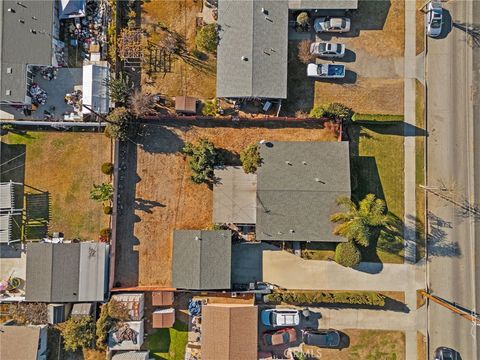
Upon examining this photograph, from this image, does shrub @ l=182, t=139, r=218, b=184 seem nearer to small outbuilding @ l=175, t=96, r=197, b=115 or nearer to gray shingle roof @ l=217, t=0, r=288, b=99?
small outbuilding @ l=175, t=96, r=197, b=115

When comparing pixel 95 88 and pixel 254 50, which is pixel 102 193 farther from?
pixel 254 50

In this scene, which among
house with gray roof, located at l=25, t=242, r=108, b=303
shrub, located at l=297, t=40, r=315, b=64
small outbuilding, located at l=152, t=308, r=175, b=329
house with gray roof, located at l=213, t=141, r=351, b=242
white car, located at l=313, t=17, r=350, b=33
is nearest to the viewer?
house with gray roof, located at l=213, t=141, r=351, b=242

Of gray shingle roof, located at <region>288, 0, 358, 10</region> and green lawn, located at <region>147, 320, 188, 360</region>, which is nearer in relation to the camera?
gray shingle roof, located at <region>288, 0, 358, 10</region>

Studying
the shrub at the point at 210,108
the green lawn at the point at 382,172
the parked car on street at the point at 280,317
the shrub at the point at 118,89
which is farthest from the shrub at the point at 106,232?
the green lawn at the point at 382,172

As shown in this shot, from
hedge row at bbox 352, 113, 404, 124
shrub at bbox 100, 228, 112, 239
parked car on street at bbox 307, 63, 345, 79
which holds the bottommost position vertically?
shrub at bbox 100, 228, 112, 239

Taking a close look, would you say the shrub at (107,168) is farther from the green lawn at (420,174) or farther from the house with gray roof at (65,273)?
the green lawn at (420,174)

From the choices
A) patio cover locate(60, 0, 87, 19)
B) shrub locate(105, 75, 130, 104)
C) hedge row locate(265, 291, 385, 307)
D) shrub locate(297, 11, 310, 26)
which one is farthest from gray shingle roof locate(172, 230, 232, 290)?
patio cover locate(60, 0, 87, 19)

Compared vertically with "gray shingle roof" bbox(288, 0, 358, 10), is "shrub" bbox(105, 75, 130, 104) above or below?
below
